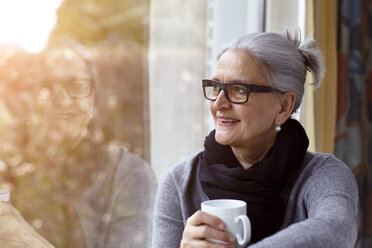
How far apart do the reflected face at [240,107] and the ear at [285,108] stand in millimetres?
62

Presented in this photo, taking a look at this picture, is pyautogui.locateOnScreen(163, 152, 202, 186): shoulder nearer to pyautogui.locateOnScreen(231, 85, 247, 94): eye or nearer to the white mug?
pyautogui.locateOnScreen(231, 85, 247, 94): eye

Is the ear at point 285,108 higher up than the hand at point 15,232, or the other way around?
the ear at point 285,108

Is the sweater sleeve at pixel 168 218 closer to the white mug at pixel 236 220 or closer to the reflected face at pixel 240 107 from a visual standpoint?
the reflected face at pixel 240 107

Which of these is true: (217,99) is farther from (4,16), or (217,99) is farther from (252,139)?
(4,16)

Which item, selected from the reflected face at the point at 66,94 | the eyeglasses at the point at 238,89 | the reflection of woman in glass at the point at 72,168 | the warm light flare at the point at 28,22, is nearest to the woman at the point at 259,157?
the eyeglasses at the point at 238,89

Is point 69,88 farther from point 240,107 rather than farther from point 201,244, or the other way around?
point 201,244

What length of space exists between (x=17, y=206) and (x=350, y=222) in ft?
2.95

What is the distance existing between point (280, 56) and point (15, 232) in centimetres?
92

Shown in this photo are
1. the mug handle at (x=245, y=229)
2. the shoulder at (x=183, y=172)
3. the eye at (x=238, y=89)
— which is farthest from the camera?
the shoulder at (x=183, y=172)

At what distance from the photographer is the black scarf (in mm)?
1271

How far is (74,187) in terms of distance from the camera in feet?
4.66

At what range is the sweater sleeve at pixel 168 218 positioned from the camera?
133cm

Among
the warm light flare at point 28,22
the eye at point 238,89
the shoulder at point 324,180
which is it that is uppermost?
the warm light flare at point 28,22

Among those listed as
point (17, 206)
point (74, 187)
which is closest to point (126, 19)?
point (74, 187)
